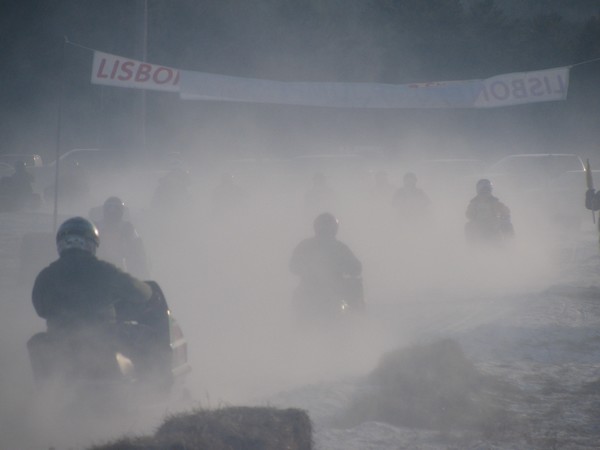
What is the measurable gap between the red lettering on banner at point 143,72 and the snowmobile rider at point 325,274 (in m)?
9.44

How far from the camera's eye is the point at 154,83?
19.9 meters

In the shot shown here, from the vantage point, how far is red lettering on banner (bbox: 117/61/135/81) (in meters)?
19.1

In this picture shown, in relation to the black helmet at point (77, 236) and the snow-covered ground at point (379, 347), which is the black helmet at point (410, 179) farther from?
the black helmet at point (77, 236)

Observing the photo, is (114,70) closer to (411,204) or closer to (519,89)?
(411,204)

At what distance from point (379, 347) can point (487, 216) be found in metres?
7.64

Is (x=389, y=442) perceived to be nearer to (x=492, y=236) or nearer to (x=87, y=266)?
(x=87, y=266)

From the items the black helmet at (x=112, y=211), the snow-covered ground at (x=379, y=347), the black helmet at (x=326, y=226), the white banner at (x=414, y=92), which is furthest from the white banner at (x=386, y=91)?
the black helmet at (x=326, y=226)

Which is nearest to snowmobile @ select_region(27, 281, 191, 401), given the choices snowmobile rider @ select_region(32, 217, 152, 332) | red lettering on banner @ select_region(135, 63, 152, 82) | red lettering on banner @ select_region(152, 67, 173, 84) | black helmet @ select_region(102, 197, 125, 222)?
snowmobile rider @ select_region(32, 217, 152, 332)

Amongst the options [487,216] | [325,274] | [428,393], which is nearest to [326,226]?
[325,274]

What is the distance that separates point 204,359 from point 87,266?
367cm

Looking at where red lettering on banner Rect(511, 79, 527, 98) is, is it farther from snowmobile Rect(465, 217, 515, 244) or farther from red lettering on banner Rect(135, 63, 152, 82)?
red lettering on banner Rect(135, 63, 152, 82)

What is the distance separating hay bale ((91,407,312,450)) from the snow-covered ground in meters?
0.90

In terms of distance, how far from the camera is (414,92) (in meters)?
23.8

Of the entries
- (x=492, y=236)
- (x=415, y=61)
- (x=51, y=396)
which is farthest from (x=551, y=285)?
(x=415, y=61)
